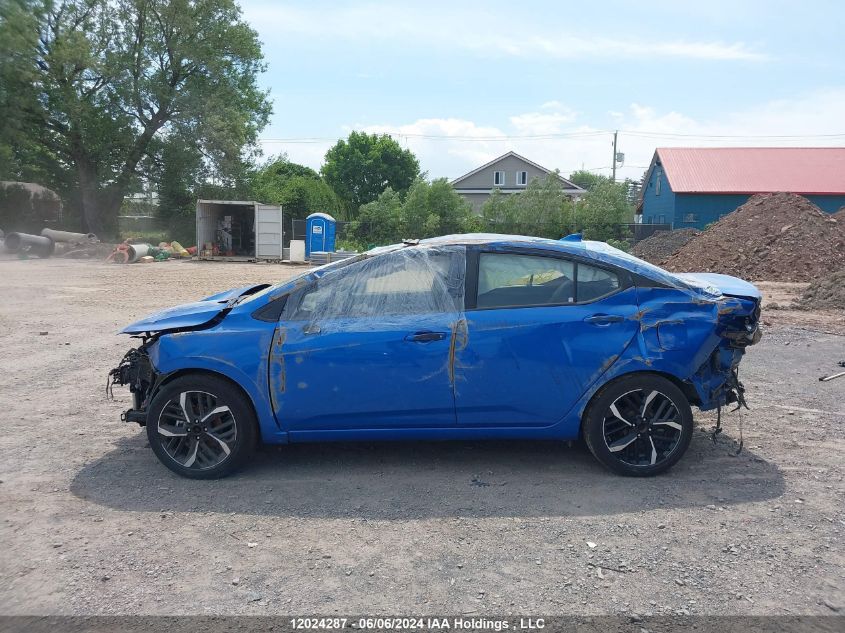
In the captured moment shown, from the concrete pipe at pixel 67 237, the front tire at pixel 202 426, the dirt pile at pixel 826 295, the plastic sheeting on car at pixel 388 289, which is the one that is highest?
the concrete pipe at pixel 67 237

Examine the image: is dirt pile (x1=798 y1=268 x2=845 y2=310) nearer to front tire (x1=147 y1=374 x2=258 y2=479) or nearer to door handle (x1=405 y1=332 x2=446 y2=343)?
door handle (x1=405 y1=332 x2=446 y2=343)

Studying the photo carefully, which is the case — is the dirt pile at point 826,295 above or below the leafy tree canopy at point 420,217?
below

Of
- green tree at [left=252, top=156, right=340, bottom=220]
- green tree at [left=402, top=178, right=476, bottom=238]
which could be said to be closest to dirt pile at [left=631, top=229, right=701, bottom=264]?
green tree at [left=402, top=178, right=476, bottom=238]

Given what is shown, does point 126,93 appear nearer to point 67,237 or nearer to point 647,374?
point 67,237

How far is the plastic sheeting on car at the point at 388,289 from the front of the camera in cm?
484

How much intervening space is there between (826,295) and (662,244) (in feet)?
55.2

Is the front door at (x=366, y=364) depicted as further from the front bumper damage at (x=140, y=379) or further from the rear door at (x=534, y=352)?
the front bumper damage at (x=140, y=379)

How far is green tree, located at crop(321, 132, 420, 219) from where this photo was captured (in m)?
61.6

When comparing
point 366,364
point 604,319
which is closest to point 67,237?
point 366,364

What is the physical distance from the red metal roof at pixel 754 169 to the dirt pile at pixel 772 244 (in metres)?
11.1

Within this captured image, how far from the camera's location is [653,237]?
108ft

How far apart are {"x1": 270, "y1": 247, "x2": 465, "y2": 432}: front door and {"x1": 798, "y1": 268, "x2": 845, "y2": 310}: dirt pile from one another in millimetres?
12484

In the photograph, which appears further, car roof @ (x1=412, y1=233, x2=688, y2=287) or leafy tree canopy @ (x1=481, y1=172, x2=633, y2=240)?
leafy tree canopy @ (x1=481, y1=172, x2=633, y2=240)

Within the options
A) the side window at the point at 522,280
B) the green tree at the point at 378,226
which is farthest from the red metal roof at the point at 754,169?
the side window at the point at 522,280
